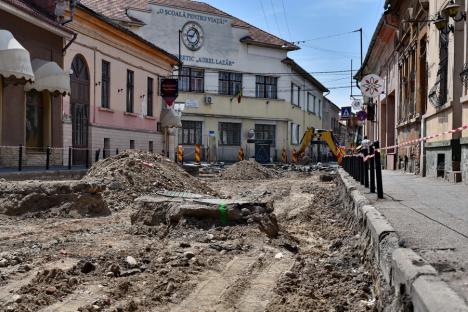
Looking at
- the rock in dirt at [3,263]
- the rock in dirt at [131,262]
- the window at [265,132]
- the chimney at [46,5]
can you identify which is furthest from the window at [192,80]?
the rock in dirt at [131,262]

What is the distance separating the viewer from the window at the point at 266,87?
4922cm

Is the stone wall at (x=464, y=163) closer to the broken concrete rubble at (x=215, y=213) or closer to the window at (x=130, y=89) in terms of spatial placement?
the broken concrete rubble at (x=215, y=213)

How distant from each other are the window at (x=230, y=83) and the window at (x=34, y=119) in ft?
89.1

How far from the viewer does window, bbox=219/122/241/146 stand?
47.1 meters

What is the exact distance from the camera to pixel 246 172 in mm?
27109

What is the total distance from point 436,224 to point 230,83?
139 ft

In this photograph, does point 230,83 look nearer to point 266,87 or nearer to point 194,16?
point 266,87

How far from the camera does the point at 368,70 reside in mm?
36375

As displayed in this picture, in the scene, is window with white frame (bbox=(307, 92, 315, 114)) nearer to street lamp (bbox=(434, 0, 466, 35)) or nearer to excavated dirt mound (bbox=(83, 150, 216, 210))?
excavated dirt mound (bbox=(83, 150, 216, 210))

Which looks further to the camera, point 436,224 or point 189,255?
point 189,255

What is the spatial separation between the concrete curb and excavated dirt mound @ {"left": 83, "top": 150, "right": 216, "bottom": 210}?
8.48m

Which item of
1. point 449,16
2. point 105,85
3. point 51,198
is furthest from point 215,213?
point 105,85

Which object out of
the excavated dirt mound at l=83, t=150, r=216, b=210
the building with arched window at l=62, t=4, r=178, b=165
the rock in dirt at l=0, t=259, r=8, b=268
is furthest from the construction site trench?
the building with arched window at l=62, t=4, r=178, b=165

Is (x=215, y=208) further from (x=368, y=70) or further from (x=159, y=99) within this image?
(x=368, y=70)
